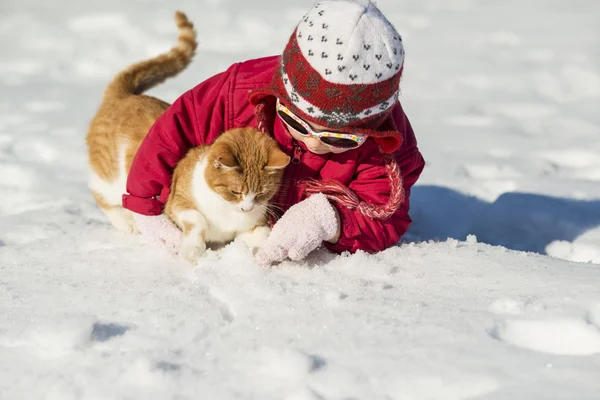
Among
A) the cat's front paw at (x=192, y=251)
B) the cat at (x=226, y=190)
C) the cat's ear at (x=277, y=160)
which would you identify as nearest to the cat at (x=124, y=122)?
the cat at (x=226, y=190)

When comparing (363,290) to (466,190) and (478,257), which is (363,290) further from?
(466,190)

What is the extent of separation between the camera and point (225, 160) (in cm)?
206

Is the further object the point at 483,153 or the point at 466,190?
the point at 483,153

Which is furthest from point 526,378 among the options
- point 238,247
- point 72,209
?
point 72,209

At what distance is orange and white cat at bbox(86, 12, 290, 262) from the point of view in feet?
7.06

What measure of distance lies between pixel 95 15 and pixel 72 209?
13.5 feet

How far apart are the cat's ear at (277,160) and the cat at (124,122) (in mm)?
689

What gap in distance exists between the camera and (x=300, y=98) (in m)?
1.78

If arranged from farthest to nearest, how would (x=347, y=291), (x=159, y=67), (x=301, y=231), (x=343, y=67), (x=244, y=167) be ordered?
(x=159, y=67), (x=244, y=167), (x=301, y=231), (x=347, y=291), (x=343, y=67)

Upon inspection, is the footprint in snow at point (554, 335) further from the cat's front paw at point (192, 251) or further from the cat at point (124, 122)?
the cat at point (124, 122)

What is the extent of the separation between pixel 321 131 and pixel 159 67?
123 centimetres

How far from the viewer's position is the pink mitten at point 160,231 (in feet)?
7.36

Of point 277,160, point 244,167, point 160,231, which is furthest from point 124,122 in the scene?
point 277,160

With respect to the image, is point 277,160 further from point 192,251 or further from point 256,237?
point 192,251
